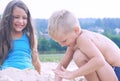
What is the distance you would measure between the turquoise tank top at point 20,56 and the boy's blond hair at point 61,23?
3.69 ft

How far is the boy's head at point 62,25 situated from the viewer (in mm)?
2109

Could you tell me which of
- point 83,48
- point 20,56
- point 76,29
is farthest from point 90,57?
point 20,56

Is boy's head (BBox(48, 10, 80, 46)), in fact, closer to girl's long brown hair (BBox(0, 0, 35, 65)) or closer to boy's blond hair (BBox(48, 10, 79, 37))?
boy's blond hair (BBox(48, 10, 79, 37))

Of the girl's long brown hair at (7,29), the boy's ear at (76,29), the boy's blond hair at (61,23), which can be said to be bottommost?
the girl's long brown hair at (7,29)

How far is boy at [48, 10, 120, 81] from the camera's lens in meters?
2.12

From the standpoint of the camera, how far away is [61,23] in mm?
2111

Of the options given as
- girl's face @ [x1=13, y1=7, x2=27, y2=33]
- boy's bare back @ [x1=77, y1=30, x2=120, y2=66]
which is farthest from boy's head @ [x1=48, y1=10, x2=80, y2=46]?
girl's face @ [x1=13, y1=7, x2=27, y2=33]

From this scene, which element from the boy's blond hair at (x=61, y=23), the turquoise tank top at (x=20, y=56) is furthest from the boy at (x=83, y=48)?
the turquoise tank top at (x=20, y=56)

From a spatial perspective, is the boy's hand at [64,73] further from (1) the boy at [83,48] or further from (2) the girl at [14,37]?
(2) the girl at [14,37]

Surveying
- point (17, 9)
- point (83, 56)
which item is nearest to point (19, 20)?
point (17, 9)

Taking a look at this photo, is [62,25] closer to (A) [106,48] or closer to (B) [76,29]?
(B) [76,29]

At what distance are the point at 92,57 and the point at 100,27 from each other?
334 inches

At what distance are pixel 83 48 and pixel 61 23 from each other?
20cm

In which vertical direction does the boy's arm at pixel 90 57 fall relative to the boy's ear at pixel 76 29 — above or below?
below
